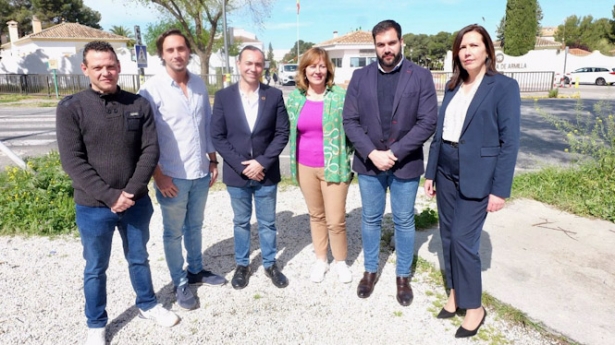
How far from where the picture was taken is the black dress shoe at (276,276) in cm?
385

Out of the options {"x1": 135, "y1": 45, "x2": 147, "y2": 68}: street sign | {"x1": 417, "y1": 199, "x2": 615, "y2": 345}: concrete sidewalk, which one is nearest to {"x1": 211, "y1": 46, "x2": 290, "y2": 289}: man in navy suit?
{"x1": 417, "y1": 199, "x2": 615, "y2": 345}: concrete sidewalk

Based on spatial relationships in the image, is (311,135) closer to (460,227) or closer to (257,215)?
(257,215)

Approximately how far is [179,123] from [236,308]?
4.99 feet

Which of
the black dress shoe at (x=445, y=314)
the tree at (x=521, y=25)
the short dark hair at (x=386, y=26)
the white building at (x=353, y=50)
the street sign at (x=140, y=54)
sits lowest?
the black dress shoe at (x=445, y=314)

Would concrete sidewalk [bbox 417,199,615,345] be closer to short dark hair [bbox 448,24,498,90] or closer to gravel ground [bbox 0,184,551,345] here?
gravel ground [bbox 0,184,551,345]

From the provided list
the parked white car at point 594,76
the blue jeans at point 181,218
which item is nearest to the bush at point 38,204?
the blue jeans at point 181,218

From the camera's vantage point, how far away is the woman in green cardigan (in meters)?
3.59

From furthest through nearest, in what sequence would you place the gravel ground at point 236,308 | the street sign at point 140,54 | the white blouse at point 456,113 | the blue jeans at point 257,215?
the street sign at point 140,54
the blue jeans at point 257,215
the gravel ground at point 236,308
the white blouse at point 456,113

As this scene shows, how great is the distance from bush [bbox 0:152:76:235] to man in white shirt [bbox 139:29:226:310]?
2288 millimetres

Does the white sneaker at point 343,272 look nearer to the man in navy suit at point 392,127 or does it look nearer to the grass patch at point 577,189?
the man in navy suit at point 392,127

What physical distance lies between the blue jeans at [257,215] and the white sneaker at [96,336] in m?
1.26

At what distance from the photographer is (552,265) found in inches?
157

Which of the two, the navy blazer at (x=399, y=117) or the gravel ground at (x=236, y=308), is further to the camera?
the navy blazer at (x=399, y=117)

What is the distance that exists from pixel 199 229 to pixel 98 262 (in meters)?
0.95
